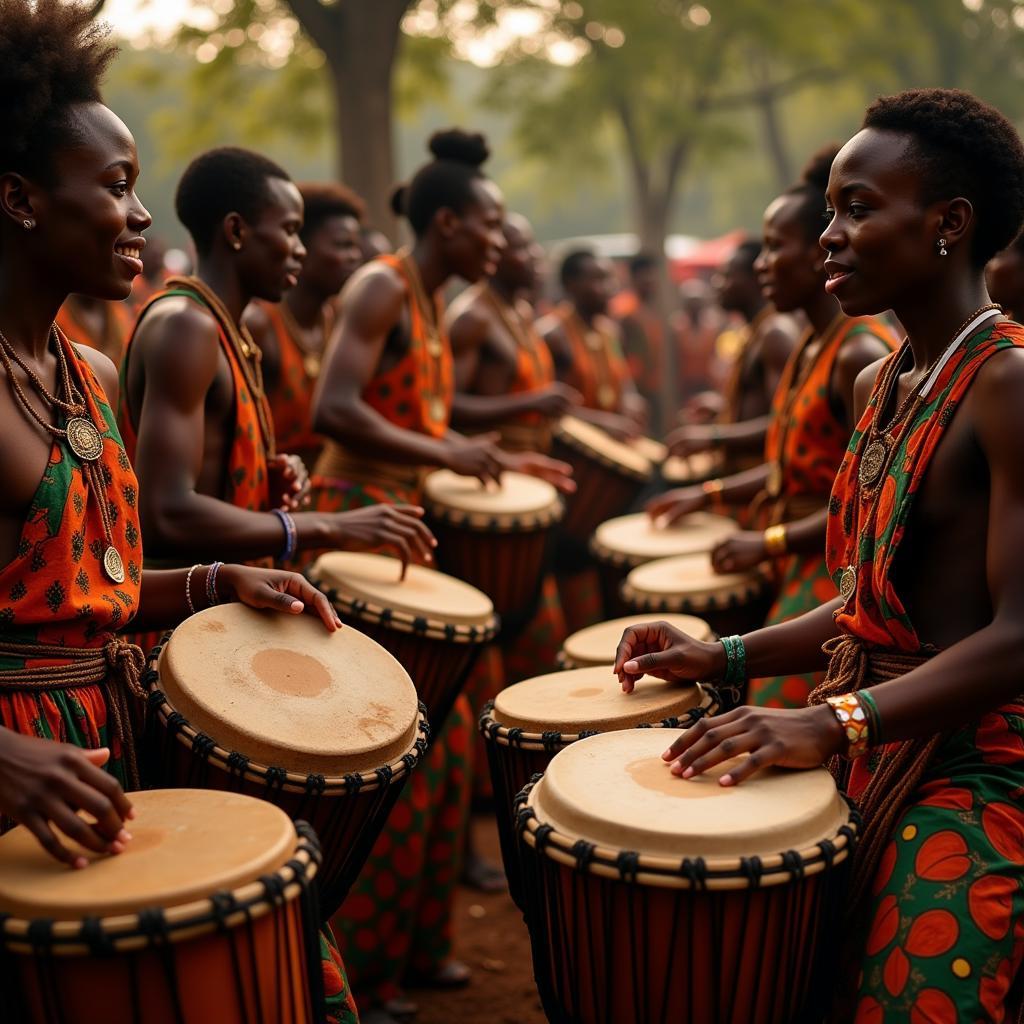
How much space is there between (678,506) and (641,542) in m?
0.24

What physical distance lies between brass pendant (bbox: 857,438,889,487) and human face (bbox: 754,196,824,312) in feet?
6.92

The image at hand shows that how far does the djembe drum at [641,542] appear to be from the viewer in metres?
5.66

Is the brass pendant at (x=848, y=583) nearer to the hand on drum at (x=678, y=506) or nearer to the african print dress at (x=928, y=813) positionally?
the african print dress at (x=928, y=813)

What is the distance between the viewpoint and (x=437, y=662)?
3908 mm

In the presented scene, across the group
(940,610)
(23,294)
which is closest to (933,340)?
(940,610)

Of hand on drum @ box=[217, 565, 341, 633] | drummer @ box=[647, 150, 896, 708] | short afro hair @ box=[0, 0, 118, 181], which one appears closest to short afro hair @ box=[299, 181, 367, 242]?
drummer @ box=[647, 150, 896, 708]

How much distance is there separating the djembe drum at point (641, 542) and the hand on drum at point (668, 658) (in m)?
2.41

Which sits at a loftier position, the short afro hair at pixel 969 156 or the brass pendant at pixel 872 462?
the short afro hair at pixel 969 156

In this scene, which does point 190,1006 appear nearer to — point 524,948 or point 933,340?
point 933,340

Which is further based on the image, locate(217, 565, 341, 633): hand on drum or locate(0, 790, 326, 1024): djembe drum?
locate(217, 565, 341, 633): hand on drum

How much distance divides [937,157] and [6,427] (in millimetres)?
1994

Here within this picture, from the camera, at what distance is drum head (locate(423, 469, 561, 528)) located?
5.25 meters

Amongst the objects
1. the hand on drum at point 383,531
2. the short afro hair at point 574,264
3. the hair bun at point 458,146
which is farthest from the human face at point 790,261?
the short afro hair at point 574,264

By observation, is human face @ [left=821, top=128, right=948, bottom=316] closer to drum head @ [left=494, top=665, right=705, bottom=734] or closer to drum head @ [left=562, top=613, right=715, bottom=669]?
drum head @ [left=494, top=665, right=705, bottom=734]
